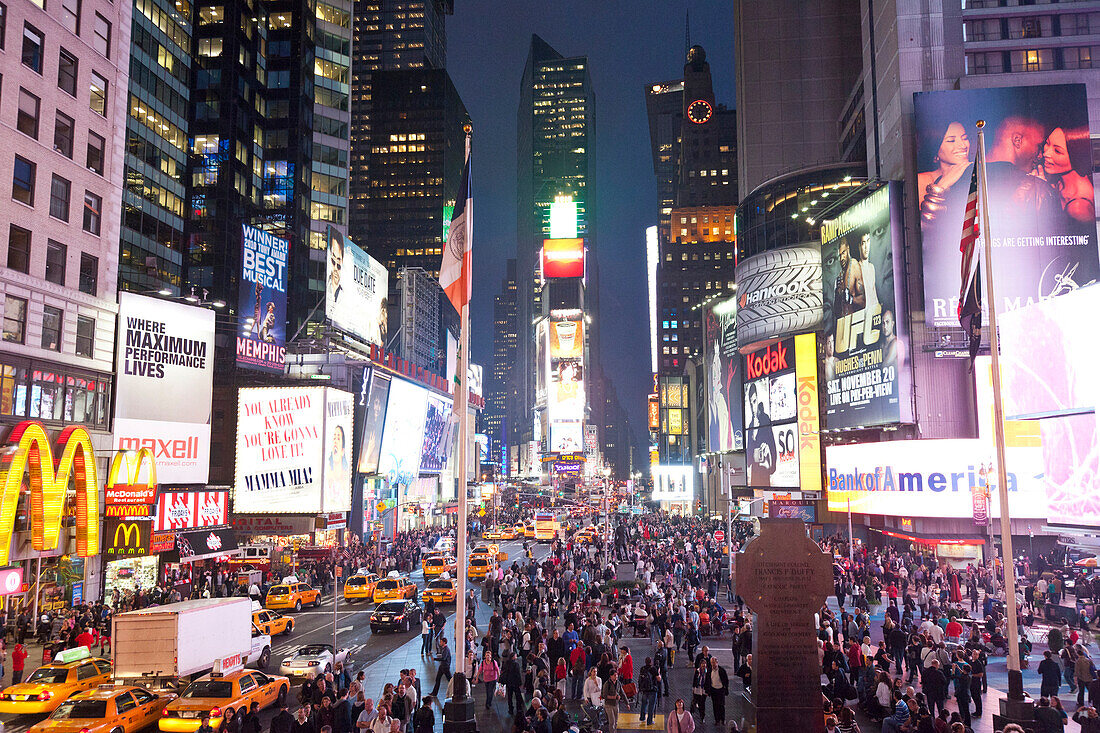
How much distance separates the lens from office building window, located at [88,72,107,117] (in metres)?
35.2

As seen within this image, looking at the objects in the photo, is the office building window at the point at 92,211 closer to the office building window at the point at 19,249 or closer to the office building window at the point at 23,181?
the office building window at the point at 23,181

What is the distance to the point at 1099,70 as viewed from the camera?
173 feet

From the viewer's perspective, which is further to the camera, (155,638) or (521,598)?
(521,598)

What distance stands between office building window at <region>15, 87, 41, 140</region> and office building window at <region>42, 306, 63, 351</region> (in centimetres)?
677

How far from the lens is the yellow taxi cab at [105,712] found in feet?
50.6

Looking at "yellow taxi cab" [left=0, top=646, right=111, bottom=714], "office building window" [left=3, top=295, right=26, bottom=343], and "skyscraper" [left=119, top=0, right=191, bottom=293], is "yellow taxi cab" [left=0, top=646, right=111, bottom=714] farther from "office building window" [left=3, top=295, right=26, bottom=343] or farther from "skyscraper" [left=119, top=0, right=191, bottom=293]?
"skyscraper" [left=119, top=0, right=191, bottom=293]

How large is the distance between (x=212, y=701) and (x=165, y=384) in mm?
26313

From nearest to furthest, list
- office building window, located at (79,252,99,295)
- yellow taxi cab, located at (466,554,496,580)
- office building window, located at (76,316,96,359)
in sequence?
office building window, located at (76,316,96,359), office building window, located at (79,252,99,295), yellow taxi cab, located at (466,554,496,580)

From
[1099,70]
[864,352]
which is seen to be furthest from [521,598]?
[1099,70]

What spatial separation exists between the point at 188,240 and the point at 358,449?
32.9 meters

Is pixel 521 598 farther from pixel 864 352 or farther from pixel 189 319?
pixel 864 352

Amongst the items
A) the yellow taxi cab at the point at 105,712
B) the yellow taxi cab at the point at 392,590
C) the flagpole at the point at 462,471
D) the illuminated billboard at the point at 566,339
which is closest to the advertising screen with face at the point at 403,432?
the yellow taxi cab at the point at 392,590

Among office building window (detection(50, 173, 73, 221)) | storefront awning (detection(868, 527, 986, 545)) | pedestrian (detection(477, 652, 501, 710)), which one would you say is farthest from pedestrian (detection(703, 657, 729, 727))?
storefront awning (detection(868, 527, 986, 545))

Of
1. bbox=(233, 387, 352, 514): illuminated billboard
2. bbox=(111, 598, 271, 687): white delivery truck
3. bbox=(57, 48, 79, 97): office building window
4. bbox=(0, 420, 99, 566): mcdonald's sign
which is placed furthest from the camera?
bbox=(233, 387, 352, 514): illuminated billboard
